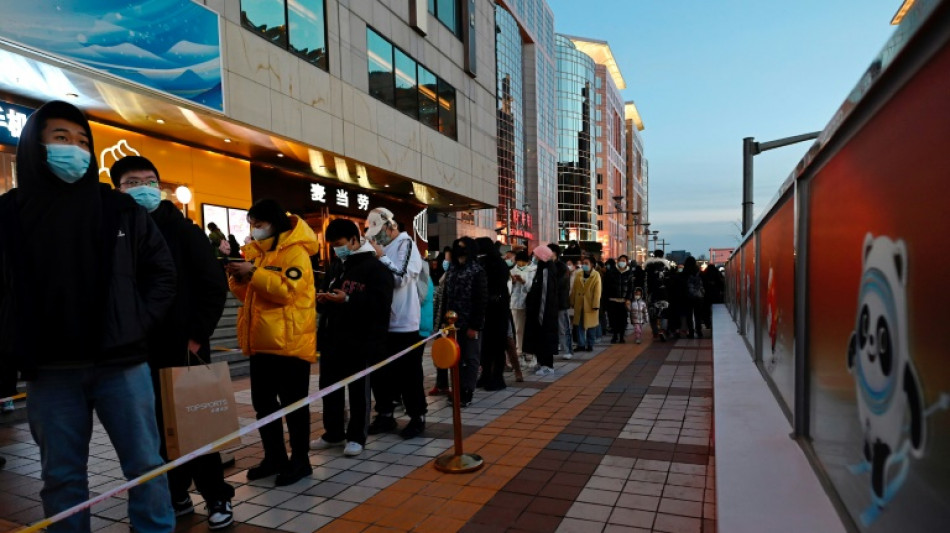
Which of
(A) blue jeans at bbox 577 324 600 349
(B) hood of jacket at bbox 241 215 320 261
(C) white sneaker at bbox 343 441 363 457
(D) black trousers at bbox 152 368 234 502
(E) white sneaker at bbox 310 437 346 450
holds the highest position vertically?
(B) hood of jacket at bbox 241 215 320 261

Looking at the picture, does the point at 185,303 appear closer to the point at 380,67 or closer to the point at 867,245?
the point at 867,245

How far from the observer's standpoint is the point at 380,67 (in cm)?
1708

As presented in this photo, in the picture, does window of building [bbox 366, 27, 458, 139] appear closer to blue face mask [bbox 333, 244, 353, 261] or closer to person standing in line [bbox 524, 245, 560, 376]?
person standing in line [bbox 524, 245, 560, 376]

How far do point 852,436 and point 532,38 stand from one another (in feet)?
229

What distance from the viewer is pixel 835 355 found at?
1801 millimetres

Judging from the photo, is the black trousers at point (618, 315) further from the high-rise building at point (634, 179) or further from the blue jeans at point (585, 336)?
the high-rise building at point (634, 179)

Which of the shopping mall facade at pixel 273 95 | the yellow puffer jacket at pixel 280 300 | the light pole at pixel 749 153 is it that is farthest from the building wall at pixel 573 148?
the yellow puffer jacket at pixel 280 300

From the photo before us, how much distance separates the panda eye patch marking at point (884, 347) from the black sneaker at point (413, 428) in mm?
4067

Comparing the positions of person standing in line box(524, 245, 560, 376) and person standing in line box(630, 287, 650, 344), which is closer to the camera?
person standing in line box(524, 245, 560, 376)

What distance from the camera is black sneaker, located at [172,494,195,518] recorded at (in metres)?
3.31

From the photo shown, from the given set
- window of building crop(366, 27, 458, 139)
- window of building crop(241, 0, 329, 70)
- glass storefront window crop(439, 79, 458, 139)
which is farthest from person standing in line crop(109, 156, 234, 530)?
glass storefront window crop(439, 79, 458, 139)

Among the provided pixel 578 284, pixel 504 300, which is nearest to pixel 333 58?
pixel 578 284

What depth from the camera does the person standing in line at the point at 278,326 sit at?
12.1 ft

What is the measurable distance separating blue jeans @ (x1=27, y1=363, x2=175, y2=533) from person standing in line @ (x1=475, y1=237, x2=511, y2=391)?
14.0ft
